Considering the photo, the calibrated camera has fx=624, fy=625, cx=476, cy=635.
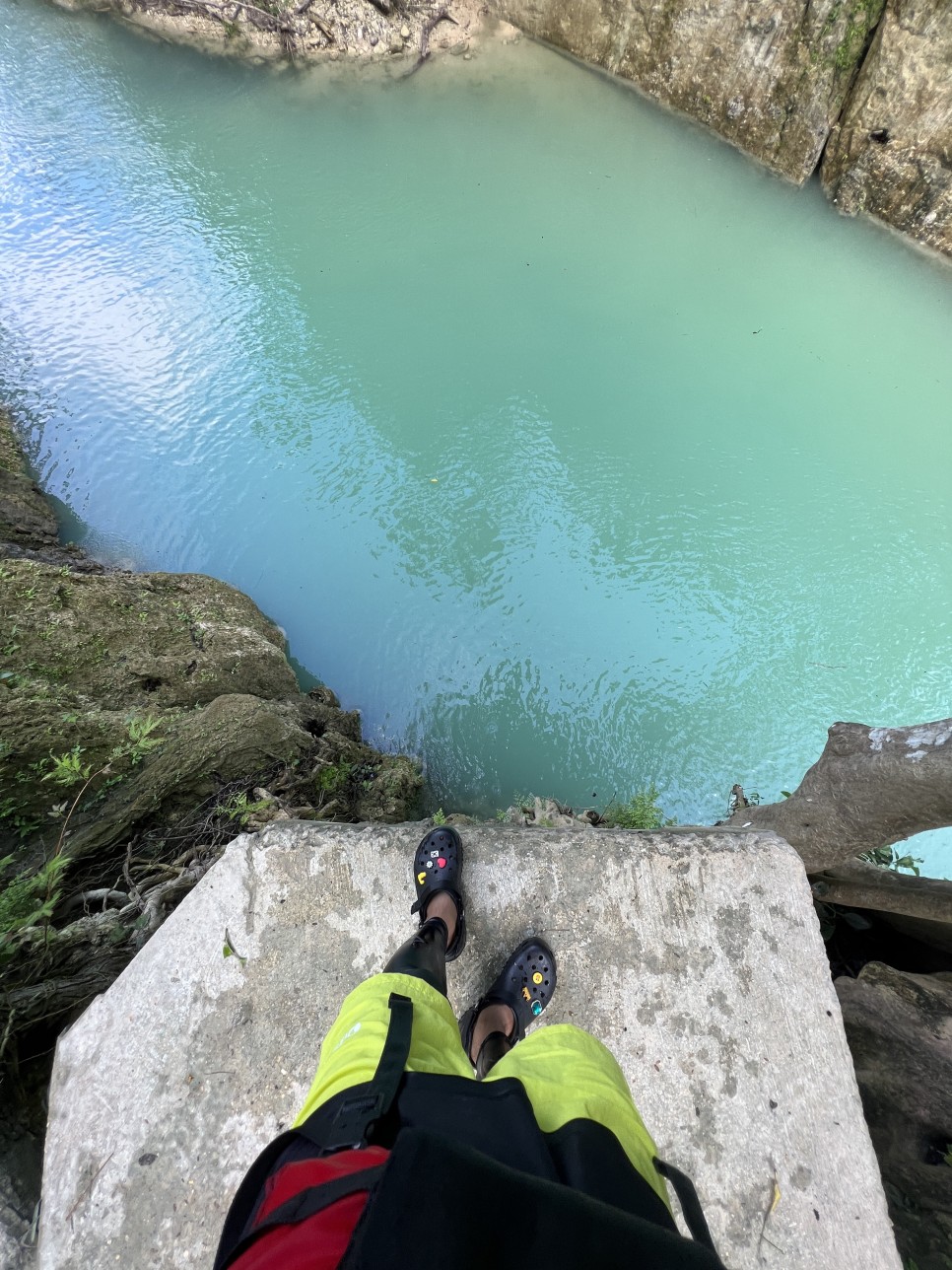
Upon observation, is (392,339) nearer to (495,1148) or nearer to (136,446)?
(136,446)

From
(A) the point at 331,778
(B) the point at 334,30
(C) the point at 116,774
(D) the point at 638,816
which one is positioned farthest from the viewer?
(B) the point at 334,30

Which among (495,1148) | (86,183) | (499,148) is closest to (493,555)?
(495,1148)

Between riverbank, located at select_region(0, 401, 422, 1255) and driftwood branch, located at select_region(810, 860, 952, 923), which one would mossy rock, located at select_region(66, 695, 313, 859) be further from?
driftwood branch, located at select_region(810, 860, 952, 923)

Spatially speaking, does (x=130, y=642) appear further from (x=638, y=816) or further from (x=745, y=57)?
(x=745, y=57)

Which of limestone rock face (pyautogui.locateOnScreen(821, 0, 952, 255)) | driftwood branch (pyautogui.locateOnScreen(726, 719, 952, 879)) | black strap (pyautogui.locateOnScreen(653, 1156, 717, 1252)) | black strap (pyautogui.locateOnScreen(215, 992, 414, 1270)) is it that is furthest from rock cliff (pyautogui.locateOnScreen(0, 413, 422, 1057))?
limestone rock face (pyautogui.locateOnScreen(821, 0, 952, 255))

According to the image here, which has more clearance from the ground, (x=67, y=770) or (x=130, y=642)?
(x=67, y=770)

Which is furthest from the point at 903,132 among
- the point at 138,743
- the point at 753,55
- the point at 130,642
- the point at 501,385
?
the point at 138,743

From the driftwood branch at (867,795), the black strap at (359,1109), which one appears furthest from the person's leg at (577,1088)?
the driftwood branch at (867,795)
